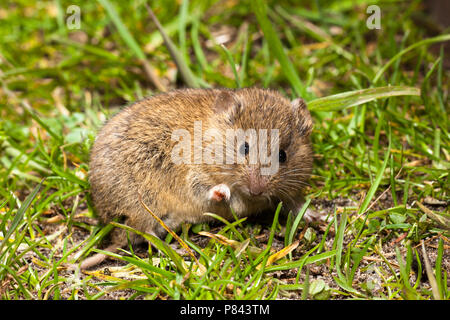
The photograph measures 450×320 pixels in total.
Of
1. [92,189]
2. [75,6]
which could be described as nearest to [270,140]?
[92,189]

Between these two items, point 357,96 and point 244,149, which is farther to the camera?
point 357,96

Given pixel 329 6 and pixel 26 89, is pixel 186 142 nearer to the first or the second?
pixel 26 89

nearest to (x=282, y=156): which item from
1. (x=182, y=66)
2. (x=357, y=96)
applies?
(x=357, y=96)

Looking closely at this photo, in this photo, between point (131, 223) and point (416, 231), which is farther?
point (131, 223)

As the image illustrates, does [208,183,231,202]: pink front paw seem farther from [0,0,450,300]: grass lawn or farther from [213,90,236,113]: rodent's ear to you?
[213,90,236,113]: rodent's ear

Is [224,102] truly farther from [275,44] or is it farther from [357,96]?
[275,44]
